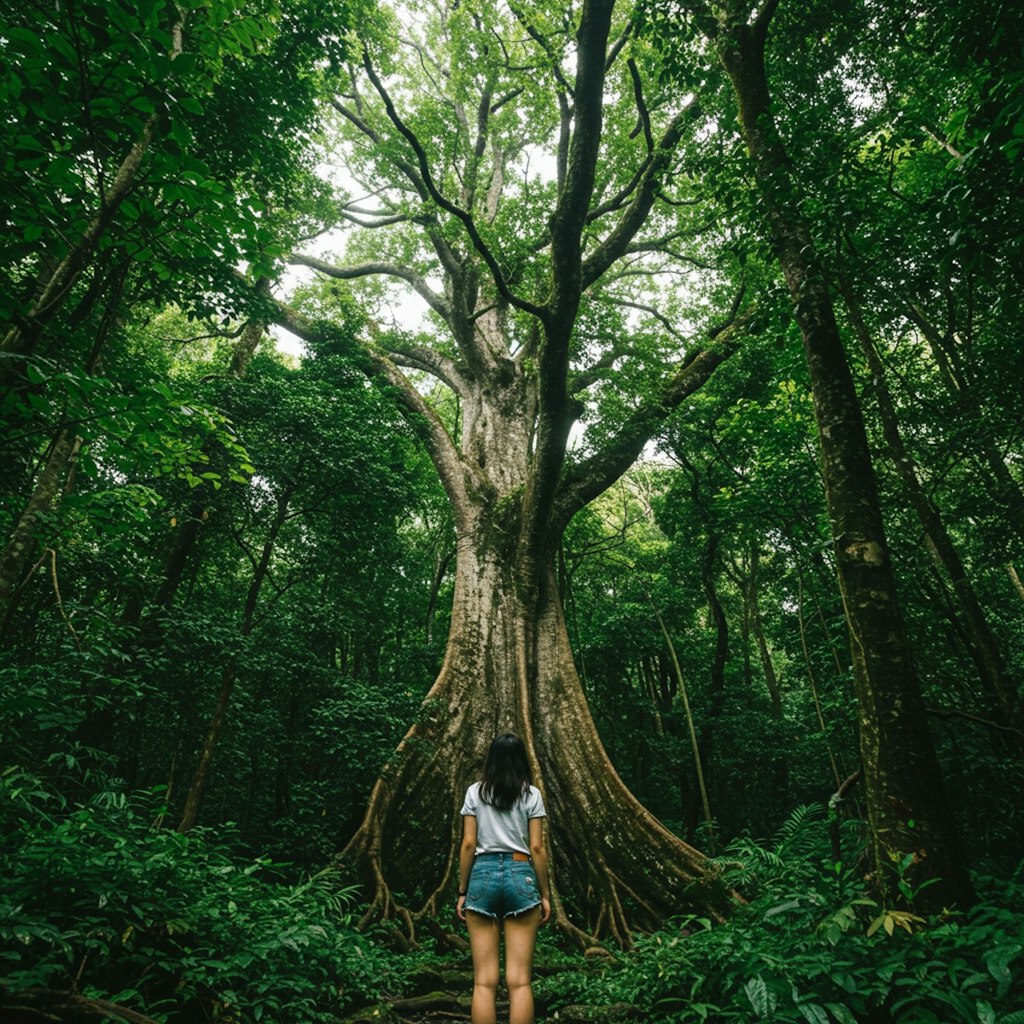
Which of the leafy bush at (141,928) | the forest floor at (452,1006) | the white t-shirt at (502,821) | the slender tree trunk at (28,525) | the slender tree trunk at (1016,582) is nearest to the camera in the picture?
the leafy bush at (141,928)

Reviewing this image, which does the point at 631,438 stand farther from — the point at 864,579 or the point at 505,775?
the point at 505,775

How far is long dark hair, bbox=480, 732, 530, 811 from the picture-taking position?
2.98m

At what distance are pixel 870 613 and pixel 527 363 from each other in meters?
8.42

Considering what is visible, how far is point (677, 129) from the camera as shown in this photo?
6.45 meters

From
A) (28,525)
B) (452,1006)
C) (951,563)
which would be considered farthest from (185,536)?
(951,563)

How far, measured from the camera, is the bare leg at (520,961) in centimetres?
253

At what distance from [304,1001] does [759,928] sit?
8.04ft

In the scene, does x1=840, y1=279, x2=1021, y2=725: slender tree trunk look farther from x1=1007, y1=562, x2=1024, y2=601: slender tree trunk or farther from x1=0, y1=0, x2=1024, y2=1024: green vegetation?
x1=1007, y1=562, x2=1024, y2=601: slender tree trunk

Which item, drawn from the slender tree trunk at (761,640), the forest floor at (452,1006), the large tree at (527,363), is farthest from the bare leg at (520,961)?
the slender tree trunk at (761,640)

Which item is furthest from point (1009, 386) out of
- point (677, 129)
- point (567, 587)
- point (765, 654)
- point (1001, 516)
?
point (765, 654)

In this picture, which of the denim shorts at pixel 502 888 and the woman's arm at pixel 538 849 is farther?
the woman's arm at pixel 538 849

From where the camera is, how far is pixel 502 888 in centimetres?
276

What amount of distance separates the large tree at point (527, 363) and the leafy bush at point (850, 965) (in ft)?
9.04

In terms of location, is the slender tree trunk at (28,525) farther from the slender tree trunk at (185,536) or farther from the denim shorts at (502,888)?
the slender tree trunk at (185,536)
